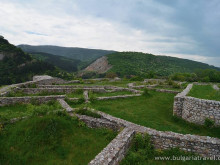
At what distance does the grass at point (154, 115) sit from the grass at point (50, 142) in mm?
2632

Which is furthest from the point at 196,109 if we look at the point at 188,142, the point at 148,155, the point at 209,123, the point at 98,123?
the point at 98,123

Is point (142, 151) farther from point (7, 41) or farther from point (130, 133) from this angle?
point (7, 41)

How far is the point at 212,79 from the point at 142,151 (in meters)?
Answer: 44.1

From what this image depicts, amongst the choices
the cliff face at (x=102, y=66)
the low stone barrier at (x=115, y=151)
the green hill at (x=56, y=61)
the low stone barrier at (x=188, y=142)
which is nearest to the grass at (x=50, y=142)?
the low stone barrier at (x=115, y=151)

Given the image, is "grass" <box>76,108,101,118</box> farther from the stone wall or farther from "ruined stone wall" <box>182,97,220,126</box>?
"ruined stone wall" <box>182,97,220,126</box>

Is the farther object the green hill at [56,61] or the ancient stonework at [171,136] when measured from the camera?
the green hill at [56,61]

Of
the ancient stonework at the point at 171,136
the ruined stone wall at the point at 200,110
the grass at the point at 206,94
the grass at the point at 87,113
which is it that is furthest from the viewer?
the grass at the point at 87,113

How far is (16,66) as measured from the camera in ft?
152

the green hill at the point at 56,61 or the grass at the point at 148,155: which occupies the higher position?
the green hill at the point at 56,61

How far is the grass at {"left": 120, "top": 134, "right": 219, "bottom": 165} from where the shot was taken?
5.77m

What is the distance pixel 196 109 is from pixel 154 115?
2783 millimetres

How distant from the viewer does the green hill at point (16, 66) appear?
41.0 metres

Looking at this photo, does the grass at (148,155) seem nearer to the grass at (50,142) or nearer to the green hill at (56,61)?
the grass at (50,142)

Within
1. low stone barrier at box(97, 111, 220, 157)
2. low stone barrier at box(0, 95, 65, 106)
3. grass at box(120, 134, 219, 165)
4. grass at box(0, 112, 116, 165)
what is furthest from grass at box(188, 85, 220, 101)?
low stone barrier at box(0, 95, 65, 106)
